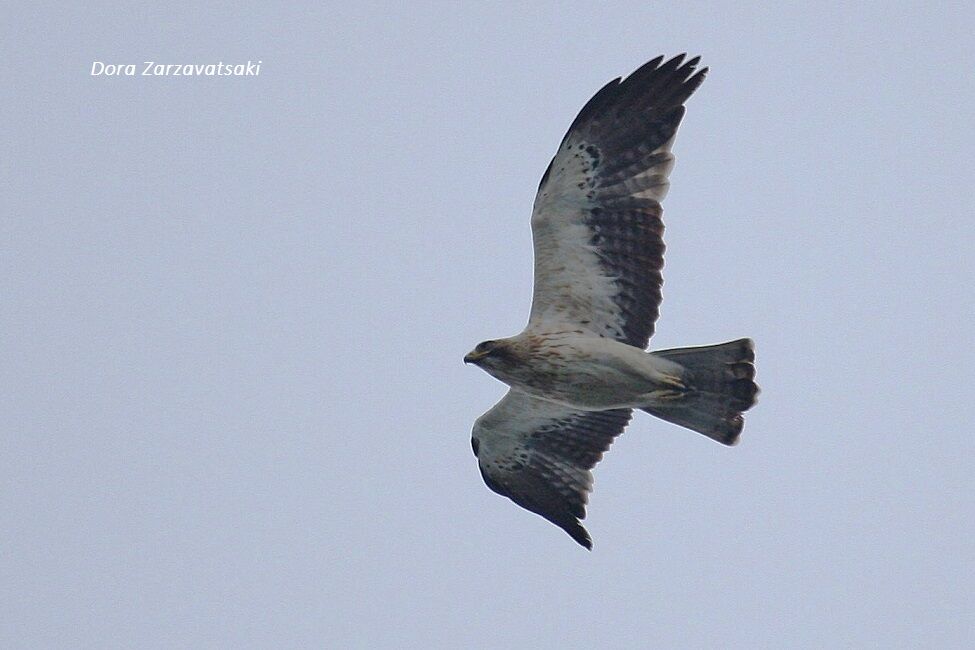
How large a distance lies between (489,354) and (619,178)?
1692 mm

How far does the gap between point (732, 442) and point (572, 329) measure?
154 centimetres

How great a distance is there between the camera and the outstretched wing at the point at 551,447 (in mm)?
12188

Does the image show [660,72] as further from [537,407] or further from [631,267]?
[537,407]

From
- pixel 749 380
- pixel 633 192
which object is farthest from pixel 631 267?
pixel 749 380

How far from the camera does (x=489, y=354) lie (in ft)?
36.1

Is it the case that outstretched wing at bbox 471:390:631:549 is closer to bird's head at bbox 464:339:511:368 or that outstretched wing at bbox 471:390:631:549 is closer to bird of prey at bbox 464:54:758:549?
bird of prey at bbox 464:54:758:549

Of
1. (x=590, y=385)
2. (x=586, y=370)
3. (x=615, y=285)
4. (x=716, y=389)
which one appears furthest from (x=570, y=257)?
(x=716, y=389)

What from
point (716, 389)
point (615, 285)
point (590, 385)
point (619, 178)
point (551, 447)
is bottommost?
point (551, 447)

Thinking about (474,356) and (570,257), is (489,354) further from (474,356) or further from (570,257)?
(570,257)

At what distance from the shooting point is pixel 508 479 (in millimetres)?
12523

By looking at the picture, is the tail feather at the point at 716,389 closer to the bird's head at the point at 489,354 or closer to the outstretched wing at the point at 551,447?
the outstretched wing at the point at 551,447

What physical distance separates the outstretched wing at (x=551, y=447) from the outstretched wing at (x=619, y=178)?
1551 mm

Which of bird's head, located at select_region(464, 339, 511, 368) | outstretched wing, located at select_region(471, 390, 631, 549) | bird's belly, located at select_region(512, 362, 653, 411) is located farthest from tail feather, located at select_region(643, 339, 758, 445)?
bird's head, located at select_region(464, 339, 511, 368)

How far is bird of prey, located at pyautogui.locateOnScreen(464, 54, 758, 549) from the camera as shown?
11.0 metres
